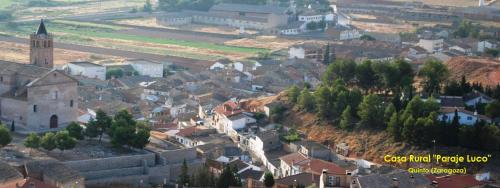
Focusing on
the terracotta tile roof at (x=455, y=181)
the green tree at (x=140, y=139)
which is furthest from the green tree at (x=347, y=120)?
the terracotta tile roof at (x=455, y=181)

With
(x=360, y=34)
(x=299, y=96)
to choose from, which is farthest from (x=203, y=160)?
(x=360, y=34)

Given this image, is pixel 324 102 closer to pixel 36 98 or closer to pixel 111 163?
pixel 111 163

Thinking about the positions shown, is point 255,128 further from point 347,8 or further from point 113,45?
point 347,8

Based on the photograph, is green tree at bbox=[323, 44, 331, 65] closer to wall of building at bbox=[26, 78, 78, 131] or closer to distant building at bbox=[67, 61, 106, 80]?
distant building at bbox=[67, 61, 106, 80]

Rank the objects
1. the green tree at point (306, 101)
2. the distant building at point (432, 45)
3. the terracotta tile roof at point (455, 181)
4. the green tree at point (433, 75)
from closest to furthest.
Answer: the terracotta tile roof at point (455, 181) < the green tree at point (433, 75) < the green tree at point (306, 101) < the distant building at point (432, 45)

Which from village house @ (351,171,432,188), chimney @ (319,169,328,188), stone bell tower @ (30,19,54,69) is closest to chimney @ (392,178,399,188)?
village house @ (351,171,432,188)

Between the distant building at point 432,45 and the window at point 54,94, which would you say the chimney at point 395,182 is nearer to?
the window at point 54,94
